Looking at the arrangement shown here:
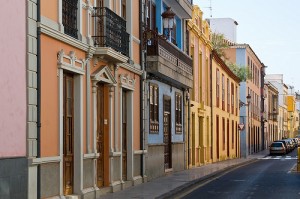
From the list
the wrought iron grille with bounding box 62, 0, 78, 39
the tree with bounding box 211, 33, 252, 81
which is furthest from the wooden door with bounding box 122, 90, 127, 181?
the tree with bounding box 211, 33, 252, 81

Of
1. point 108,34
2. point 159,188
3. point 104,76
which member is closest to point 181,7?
point 159,188

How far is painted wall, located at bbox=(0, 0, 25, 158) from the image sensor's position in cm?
1171

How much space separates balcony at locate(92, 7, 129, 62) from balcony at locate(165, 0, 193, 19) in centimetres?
876

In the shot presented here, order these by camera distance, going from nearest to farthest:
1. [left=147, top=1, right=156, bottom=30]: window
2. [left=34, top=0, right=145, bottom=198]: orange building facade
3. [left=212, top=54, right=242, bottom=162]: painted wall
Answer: [left=34, top=0, right=145, bottom=198]: orange building facade → [left=147, top=1, right=156, bottom=30]: window → [left=212, top=54, right=242, bottom=162]: painted wall

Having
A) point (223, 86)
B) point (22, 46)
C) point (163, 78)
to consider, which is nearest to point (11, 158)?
point (22, 46)

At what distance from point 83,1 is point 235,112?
4039 cm

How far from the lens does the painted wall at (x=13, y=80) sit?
11.7m

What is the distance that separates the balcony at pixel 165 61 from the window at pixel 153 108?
541 mm

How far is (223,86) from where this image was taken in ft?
156

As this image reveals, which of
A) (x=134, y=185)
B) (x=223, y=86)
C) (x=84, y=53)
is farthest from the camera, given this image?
(x=223, y=86)

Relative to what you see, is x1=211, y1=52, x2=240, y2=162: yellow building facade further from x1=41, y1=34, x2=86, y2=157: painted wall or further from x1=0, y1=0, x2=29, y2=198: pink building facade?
x1=0, y1=0, x2=29, y2=198: pink building facade

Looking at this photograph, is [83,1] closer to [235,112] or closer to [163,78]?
[163,78]

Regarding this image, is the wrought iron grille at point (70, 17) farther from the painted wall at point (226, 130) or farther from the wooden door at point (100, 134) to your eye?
the painted wall at point (226, 130)

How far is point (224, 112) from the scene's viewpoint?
4809 centimetres
